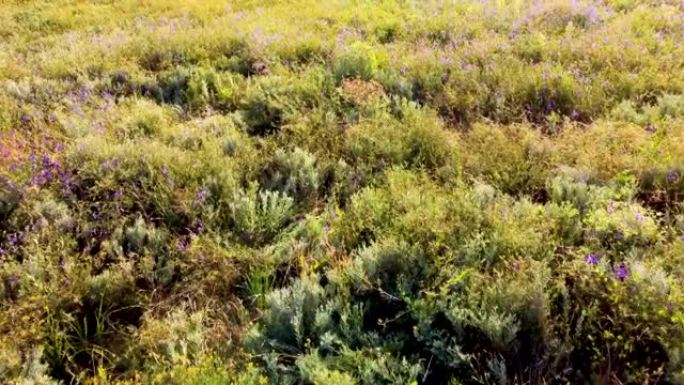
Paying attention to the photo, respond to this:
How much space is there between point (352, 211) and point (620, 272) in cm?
214

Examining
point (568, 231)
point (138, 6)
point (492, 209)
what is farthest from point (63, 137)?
point (138, 6)

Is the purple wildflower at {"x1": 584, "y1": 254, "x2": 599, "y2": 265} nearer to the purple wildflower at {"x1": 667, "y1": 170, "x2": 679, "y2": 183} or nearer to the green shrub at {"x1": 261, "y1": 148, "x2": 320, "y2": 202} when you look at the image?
the purple wildflower at {"x1": 667, "y1": 170, "x2": 679, "y2": 183}

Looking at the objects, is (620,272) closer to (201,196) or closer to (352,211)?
(352,211)

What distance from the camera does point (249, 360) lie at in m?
3.52

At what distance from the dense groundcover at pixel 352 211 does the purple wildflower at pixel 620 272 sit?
19 mm

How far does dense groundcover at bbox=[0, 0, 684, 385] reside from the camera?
11.0ft

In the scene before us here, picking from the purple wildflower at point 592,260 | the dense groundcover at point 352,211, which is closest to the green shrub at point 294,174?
the dense groundcover at point 352,211

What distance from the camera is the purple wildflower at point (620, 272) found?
11.3ft

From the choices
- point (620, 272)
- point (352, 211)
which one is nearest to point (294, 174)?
point (352, 211)

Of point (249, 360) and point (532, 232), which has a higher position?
point (532, 232)

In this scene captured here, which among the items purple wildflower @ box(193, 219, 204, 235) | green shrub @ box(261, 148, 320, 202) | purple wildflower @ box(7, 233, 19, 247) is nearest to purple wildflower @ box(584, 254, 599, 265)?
green shrub @ box(261, 148, 320, 202)

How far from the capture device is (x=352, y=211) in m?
4.59

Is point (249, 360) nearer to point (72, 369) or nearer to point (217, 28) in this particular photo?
point (72, 369)

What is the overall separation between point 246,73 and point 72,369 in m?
5.10
